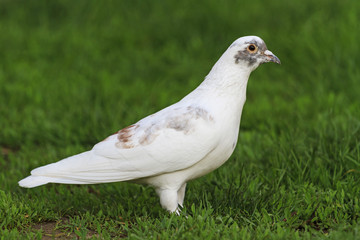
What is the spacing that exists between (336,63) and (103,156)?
13.4ft

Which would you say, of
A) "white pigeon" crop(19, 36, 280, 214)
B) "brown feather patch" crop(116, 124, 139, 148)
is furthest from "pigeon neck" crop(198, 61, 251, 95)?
"brown feather patch" crop(116, 124, 139, 148)

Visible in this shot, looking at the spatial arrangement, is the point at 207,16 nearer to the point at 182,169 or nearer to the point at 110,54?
the point at 110,54

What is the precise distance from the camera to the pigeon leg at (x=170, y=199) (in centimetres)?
387

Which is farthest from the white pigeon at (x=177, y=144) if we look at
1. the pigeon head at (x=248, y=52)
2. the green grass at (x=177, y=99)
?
the green grass at (x=177, y=99)

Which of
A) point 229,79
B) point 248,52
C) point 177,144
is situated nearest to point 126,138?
point 177,144

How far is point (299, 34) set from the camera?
7.95 meters

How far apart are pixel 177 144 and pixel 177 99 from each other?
3.38 metres

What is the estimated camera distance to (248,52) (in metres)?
3.91

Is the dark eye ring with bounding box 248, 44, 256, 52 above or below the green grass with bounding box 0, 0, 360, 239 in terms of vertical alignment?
above

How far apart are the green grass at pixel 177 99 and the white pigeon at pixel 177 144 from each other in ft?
0.85

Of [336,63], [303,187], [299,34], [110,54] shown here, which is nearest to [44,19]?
[110,54]

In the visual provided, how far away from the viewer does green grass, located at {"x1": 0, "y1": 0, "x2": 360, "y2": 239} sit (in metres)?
3.97

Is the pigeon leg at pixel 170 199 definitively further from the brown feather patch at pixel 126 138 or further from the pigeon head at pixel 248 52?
the pigeon head at pixel 248 52

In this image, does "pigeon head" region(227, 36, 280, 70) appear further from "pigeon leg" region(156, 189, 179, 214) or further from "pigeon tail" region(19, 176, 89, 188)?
"pigeon tail" region(19, 176, 89, 188)
